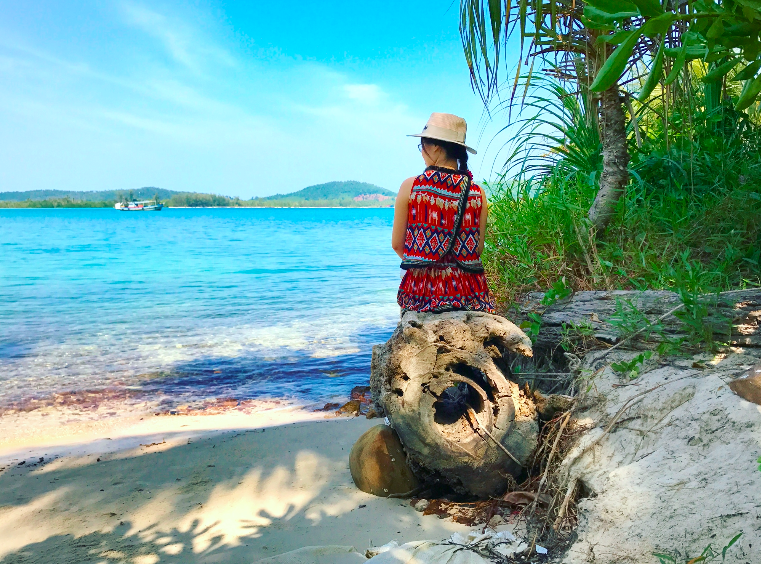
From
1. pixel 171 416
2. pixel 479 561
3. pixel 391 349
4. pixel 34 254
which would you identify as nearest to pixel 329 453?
pixel 391 349

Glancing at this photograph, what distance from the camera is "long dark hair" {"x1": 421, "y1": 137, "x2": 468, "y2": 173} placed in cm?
350

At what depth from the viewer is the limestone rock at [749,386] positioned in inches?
100.0

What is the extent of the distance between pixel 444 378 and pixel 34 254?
34306mm

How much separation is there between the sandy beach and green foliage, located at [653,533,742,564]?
1.14 m

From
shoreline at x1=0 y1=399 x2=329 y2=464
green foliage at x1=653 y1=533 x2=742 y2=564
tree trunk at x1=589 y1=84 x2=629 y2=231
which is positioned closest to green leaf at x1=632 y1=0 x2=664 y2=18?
green foliage at x1=653 y1=533 x2=742 y2=564

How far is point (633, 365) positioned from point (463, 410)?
1009 mm

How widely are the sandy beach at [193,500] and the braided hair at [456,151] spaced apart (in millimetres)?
2066

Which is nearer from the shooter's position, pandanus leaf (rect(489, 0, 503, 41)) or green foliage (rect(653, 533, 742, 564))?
green foliage (rect(653, 533, 742, 564))

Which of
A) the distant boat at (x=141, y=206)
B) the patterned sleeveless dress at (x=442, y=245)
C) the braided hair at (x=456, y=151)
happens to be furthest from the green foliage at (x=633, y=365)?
the distant boat at (x=141, y=206)

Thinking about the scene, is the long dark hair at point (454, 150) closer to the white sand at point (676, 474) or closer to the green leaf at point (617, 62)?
the white sand at point (676, 474)

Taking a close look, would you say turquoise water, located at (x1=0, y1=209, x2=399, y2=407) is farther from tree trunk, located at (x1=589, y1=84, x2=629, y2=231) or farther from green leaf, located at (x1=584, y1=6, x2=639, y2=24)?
green leaf, located at (x1=584, y1=6, x2=639, y2=24)

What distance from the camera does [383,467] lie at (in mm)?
3527

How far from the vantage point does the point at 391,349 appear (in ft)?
11.3

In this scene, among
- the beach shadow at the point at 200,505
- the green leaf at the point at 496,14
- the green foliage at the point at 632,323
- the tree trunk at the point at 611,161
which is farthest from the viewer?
the tree trunk at the point at 611,161
